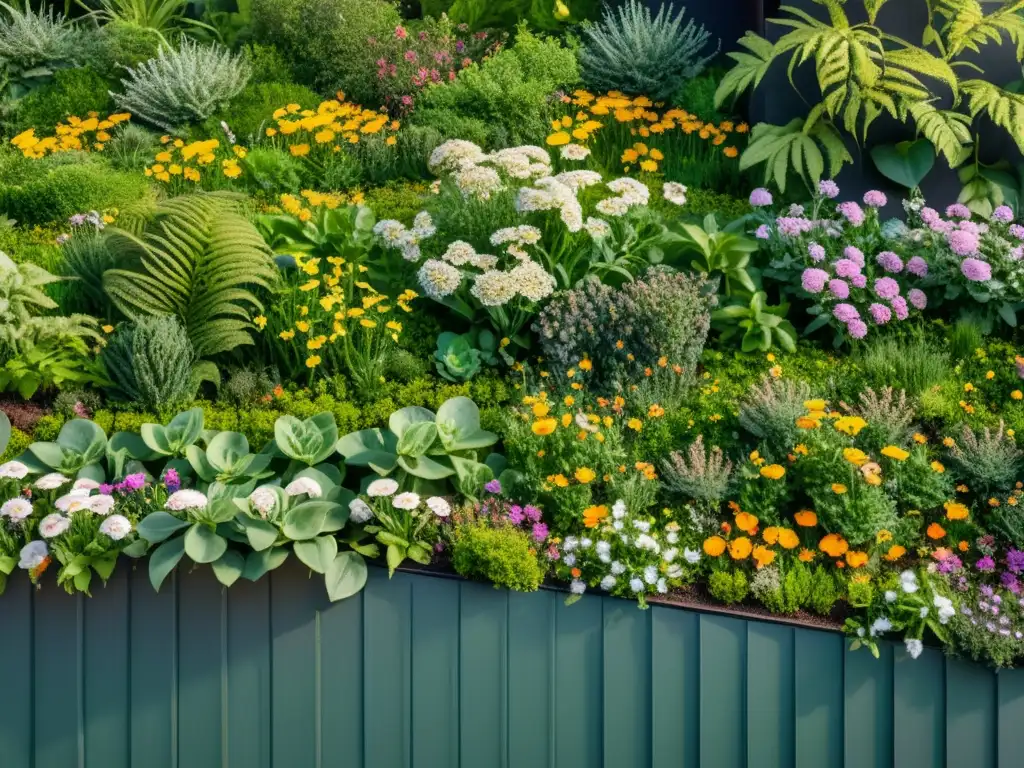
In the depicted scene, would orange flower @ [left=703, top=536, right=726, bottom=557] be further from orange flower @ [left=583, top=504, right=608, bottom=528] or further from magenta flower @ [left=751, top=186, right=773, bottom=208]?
magenta flower @ [left=751, top=186, right=773, bottom=208]

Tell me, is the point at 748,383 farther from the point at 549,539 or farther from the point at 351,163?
the point at 351,163

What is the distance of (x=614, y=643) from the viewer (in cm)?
450

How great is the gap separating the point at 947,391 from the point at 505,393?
6.42 feet

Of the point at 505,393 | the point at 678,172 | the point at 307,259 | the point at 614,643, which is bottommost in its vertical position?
the point at 614,643

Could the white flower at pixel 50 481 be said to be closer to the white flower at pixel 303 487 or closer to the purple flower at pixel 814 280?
the white flower at pixel 303 487

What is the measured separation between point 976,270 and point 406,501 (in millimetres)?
3073

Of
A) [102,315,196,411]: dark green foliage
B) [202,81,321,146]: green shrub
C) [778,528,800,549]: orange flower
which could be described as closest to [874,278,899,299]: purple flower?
[778,528,800,549]: orange flower

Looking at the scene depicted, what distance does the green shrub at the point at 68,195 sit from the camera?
7.24m

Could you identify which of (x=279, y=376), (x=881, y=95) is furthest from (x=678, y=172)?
(x=279, y=376)

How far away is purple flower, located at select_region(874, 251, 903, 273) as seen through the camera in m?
6.03

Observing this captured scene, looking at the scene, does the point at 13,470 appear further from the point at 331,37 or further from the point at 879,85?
the point at 331,37

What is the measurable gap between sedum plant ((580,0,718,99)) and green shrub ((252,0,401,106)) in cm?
156

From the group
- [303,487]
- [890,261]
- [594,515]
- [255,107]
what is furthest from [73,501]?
[255,107]

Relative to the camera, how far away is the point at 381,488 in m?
4.59
